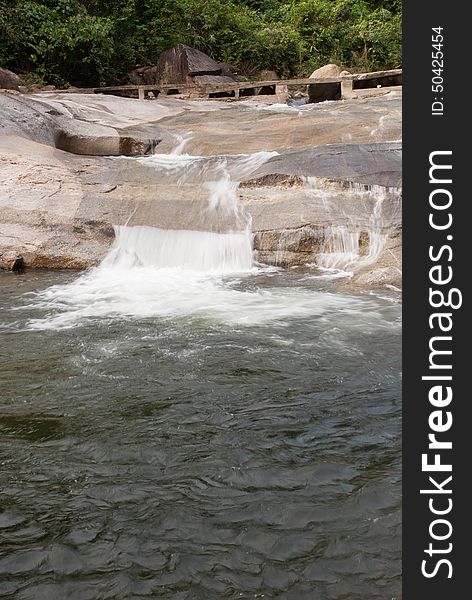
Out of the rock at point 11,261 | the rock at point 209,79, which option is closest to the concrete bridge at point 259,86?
the rock at point 209,79

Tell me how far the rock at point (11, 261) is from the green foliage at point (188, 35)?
11244 mm

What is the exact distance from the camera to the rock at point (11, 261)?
29.8ft

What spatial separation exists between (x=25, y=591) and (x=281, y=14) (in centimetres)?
2637

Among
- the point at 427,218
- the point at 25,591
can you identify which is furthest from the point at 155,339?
the point at 427,218

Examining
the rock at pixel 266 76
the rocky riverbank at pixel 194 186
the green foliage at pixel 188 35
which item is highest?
the green foliage at pixel 188 35

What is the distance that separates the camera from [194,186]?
9812 mm

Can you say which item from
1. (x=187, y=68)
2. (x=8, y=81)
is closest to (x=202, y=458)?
(x=8, y=81)

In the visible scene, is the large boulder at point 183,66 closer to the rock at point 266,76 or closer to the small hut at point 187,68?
the small hut at point 187,68

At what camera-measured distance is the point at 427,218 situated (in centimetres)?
259

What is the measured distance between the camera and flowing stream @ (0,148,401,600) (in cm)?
288

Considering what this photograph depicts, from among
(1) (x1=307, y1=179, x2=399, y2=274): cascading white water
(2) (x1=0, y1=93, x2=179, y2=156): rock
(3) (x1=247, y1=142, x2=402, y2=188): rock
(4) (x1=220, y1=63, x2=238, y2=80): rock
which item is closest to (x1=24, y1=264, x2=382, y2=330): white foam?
(1) (x1=307, y1=179, x2=399, y2=274): cascading white water

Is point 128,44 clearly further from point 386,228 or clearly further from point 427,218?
point 427,218

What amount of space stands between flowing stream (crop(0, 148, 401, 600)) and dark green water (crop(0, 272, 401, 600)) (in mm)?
10

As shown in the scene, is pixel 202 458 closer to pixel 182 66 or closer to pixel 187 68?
pixel 187 68
